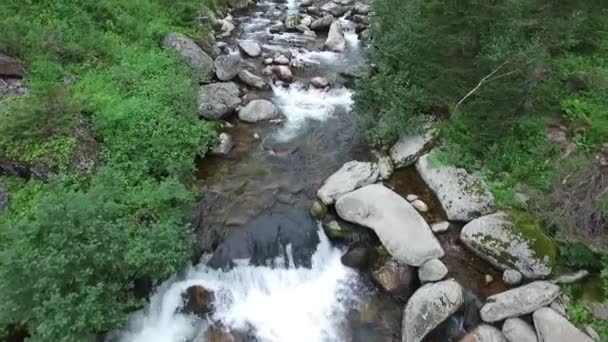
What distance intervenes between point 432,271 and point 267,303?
304 cm

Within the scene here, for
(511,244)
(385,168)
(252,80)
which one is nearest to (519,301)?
(511,244)

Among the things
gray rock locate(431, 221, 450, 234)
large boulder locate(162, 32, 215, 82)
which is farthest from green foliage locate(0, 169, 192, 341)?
large boulder locate(162, 32, 215, 82)

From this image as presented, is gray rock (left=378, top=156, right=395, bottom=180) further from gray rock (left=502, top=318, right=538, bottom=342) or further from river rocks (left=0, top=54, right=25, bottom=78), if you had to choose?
river rocks (left=0, top=54, right=25, bottom=78)

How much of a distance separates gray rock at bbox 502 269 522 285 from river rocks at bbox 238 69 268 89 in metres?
8.67

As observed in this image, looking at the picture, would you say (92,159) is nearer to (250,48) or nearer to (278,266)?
(278,266)

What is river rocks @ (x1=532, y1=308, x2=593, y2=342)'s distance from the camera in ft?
20.5

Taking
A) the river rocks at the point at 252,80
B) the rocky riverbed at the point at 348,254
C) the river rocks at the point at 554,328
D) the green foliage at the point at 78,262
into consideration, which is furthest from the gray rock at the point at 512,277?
the river rocks at the point at 252,80

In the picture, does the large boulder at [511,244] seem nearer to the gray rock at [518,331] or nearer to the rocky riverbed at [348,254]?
the rocky riverbed at [348,254]

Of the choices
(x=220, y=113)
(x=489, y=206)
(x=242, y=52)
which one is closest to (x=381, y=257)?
(x=489, y=206)

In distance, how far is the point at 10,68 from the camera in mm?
9852

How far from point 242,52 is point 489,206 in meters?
10.0

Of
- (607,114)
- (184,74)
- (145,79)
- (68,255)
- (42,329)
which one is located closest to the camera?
(42,329)

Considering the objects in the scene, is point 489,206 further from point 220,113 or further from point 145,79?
point 145,79

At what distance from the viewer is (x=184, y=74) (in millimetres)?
11945
